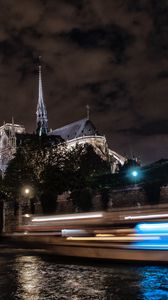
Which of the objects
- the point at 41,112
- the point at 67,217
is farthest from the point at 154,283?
the point at 41,112

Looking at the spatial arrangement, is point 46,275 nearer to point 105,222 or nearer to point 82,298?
point 105,222

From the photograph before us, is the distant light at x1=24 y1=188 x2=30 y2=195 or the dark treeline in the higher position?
the dark treeline

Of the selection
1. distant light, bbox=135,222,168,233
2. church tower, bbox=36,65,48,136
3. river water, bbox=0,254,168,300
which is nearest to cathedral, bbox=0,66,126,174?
church tower, bbox=36,65,48,136

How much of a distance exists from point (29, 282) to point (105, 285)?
243cm

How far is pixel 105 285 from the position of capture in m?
12.6

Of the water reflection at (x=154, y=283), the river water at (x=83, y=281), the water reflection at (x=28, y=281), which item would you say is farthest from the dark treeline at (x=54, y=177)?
the water reflection at (x=154, y=283)

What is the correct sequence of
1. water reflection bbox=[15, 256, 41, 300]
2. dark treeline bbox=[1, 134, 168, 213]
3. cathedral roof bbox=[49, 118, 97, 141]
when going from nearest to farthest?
water reflection bbox=[15, 256, 41, 300] → dark treeline bbox=[1, 134, 168, 213] → cathedral roof bbox=[49, 118, 97, 141]

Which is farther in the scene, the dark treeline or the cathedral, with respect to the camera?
the cathedral

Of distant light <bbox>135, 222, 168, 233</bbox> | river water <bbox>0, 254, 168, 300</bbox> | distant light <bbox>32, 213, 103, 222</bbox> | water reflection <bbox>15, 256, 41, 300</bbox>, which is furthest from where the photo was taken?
distant light <bbox>32, 213, 103, 222</bbox>

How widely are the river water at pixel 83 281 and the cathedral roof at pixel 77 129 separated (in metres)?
111

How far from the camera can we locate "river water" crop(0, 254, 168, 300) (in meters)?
11.3

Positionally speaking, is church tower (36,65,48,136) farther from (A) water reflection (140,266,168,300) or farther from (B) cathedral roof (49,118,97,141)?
(A) water reflection (140,266,168,300)

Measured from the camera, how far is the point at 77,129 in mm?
134000

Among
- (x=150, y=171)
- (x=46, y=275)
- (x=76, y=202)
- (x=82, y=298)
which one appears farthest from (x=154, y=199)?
(x=82, y=298)
